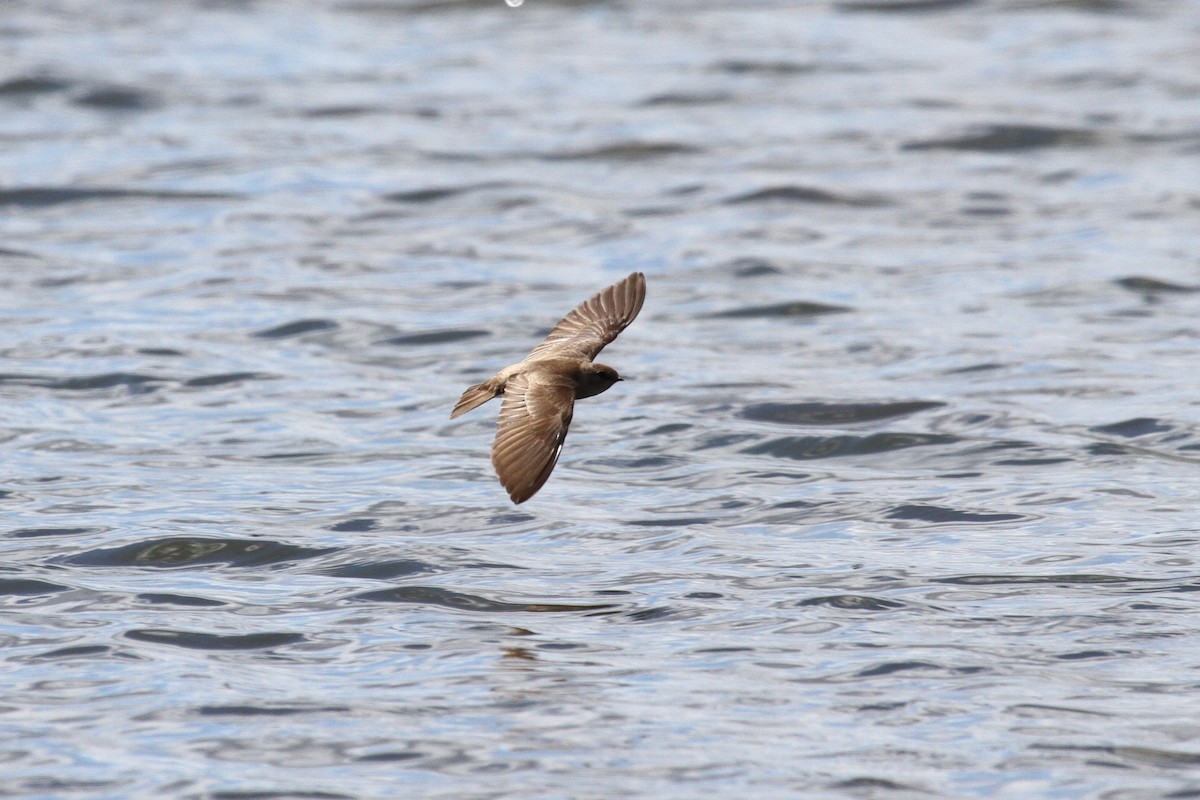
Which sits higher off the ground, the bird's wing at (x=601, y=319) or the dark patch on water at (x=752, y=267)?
the bird's wing at (x=601, y=319)

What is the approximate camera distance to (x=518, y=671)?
20.0 feet

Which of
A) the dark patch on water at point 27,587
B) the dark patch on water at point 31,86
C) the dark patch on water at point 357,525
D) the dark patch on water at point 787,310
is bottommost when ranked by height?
the dark patch on water at point 357,525

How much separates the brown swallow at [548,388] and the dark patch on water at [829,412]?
1.47m

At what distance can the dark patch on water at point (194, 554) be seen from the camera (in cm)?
720

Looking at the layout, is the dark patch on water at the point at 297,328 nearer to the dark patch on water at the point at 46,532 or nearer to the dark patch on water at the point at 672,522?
the dark patch on water at the point at 46,532

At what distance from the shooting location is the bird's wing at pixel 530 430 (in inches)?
252

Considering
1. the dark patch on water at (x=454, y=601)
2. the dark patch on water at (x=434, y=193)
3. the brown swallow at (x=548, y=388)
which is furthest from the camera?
the dark patch on water at (x=434, y=193)

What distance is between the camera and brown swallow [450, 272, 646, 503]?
6481 millimetres

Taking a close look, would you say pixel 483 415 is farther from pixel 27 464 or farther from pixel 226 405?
pixel 27 464

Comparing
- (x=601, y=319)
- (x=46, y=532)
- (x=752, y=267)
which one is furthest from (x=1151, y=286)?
(x=46, y=532)

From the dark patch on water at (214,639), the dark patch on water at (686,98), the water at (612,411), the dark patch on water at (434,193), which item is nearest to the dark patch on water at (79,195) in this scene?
the water at (612,411)

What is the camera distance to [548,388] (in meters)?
7.05

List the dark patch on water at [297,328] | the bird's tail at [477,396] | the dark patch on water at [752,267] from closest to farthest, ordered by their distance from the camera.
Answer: the bird's tail at [477,396] → the dark patch on water at [297,328] → the dark patch on water at [752,267]

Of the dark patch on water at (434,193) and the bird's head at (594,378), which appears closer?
the bird's head at (594,378)
